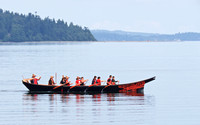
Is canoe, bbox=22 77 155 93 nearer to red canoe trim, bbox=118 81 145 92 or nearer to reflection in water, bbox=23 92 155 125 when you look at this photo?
red canoe trim, bbox=118 81 145 92

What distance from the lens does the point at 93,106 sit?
143 feet

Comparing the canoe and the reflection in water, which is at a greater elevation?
the canoe

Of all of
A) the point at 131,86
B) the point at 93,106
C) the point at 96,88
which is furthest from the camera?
the point at 131,86

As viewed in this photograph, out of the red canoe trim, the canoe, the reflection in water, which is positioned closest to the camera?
the reflection in water

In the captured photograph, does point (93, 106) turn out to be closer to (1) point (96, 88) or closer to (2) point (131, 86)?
(1) point (96, 88)

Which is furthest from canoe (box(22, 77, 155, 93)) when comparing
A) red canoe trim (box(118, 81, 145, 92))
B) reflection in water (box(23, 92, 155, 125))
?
reflection in water (box(23, 92, 155, 125))

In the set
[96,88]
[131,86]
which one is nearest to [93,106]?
[96,88]

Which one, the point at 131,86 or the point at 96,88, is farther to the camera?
the point at 131,86

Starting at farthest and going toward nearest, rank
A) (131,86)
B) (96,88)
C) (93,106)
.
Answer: (131,86), (96,88), (93,106)

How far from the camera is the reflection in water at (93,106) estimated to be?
37931mm

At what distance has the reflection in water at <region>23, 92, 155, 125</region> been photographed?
1493 inches

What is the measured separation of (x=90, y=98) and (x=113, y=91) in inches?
152

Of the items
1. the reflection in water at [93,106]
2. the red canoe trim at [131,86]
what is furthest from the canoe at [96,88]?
the reflection in water at [93,106]

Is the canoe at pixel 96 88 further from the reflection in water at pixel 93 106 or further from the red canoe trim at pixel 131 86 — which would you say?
the reflection in water at pixel 93 106
